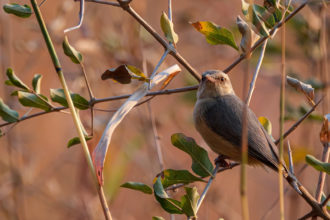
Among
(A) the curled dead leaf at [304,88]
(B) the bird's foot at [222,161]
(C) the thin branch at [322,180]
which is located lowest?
(B) the bird's foot at [222,161]

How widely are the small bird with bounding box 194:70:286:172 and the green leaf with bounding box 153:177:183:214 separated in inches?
33.5

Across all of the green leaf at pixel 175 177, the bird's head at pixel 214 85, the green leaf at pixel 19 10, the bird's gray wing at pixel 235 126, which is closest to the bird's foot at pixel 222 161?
the bird's gray wing at pixel 235 126

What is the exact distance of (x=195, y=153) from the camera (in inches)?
75.0

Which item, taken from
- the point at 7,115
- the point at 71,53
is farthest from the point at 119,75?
the point at 7,115

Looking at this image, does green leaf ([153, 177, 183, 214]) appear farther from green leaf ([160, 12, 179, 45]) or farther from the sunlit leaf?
the sunlit leaf

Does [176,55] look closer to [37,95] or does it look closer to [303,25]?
[37,95]

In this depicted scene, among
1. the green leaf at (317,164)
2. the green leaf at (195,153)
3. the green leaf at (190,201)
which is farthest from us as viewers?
the green leaf at (195,153)

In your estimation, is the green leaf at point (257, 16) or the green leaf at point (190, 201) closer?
the green leaf at point (190, 201)

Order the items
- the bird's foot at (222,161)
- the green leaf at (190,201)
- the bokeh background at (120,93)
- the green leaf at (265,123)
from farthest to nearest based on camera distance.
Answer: the bokeh background at (120,93) < the bird's foot at (222,161) < the green leaf at (265,123) < the green leaf at (190,201)

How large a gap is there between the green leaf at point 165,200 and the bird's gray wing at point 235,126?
33.5 inches

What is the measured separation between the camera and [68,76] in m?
3.50

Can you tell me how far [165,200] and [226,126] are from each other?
997 millimetres

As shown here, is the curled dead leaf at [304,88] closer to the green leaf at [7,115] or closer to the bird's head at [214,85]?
the bird's head at [214,85]

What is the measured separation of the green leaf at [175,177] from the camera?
5.92 feet
